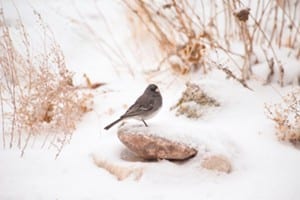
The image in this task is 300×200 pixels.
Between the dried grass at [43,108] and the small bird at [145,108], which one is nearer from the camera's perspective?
the small bird at [145,108]

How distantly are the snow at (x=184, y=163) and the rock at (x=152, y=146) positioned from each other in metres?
0.06

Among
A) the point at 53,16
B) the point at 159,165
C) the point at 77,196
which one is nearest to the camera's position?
the point at 77,196

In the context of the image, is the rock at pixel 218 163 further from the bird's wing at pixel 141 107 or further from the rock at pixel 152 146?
the bird's wing at pixel 141 107

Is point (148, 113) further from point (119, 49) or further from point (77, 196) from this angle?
point (119, 49)

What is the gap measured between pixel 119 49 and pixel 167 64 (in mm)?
563

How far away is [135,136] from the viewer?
3016mm

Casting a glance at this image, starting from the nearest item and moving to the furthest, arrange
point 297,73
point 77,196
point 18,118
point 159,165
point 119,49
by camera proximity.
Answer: point 77,196 → point 159,165 → point 18,118 → point 297,73 → point 119,49

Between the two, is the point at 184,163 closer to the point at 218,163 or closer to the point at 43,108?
the point at 218,163

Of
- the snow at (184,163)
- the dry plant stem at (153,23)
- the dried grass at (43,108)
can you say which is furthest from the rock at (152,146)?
the dry plant stem at (153,23)

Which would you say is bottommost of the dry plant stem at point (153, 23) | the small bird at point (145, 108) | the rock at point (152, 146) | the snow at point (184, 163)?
the snow at point (184, 163)

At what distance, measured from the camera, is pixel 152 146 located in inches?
118

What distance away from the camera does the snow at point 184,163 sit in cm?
278

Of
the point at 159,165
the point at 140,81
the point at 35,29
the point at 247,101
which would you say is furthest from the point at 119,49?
the point at 159,165

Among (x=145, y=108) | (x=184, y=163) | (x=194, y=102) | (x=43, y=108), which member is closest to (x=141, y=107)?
(x=145, y=108)
